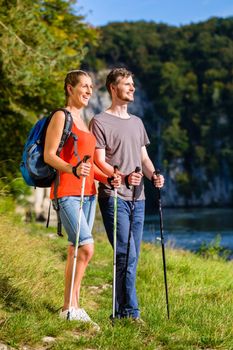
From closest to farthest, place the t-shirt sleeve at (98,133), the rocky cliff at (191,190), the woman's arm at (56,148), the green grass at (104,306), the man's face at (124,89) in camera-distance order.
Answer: the green grass at (104,306) < the woman's arm at (56,148) < the t-shirt sleeve at (98,133) < the man's face at (124,89) < the rocky cliff at (191,190)

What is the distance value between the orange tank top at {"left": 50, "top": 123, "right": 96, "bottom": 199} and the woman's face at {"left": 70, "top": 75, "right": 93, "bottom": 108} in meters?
0.24

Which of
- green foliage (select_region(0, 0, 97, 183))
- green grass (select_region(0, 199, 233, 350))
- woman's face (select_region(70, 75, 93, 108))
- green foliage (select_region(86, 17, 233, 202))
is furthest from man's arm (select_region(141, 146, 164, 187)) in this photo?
green foliage (select_region(86, 17, 233, 202))

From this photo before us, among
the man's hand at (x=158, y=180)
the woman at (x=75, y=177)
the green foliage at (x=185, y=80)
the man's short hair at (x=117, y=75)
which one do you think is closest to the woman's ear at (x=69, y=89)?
the woman at (x=75, y=177)

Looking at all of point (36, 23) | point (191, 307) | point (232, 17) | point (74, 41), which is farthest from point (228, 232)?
point (232, 17)

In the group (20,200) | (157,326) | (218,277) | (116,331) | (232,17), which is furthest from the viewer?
(232,17)

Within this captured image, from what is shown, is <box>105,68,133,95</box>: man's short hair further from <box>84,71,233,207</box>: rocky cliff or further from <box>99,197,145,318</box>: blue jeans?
<box>84,71,233,207</box>: rocky cliff

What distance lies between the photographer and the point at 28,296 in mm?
5055

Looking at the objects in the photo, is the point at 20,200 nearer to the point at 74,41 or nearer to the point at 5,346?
the point at 74,41

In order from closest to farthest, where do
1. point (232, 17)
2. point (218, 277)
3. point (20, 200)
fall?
point (218, 277) < point (20, 200) < point (232, 17)

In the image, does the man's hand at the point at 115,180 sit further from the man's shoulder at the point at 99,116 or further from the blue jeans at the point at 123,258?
the man's shoulder at the point at 99,116

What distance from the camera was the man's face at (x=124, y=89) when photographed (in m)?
4.82

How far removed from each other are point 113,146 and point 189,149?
118m

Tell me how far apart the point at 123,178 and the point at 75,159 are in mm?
457

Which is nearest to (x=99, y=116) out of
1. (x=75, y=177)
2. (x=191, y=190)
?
(x=75, y=177)
